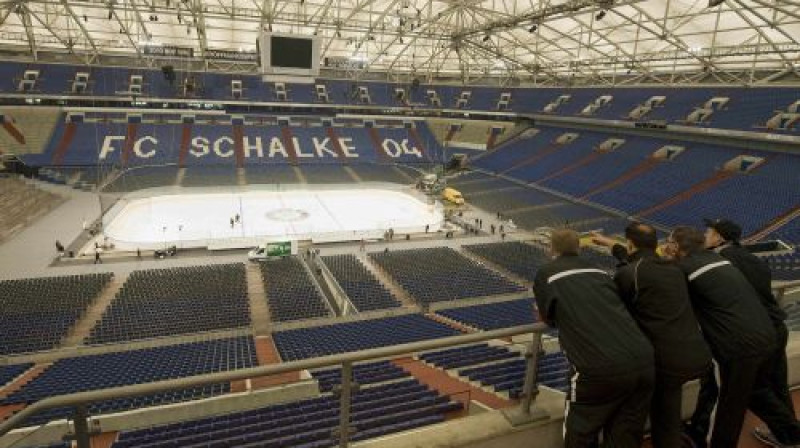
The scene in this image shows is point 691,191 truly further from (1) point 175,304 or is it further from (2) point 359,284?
(1) point 175,304

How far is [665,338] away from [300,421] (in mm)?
4153

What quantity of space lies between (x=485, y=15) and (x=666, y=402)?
38.2 meters

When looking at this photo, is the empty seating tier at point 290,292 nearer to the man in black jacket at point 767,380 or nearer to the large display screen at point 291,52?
the large display screen at point 291,52

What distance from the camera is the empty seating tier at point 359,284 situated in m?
19.2

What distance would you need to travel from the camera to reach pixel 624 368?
119 inches

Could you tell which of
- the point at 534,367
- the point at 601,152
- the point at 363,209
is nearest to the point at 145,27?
the point at 363,209

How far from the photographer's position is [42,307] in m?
17.1

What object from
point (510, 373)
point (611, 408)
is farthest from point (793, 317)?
point (611, 408)

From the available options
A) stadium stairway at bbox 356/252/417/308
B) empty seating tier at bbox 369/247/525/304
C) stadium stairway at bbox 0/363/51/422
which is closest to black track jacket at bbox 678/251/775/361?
stadium stairway at bbox 0/363/51/422

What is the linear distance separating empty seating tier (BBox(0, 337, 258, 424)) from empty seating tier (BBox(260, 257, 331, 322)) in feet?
9.10

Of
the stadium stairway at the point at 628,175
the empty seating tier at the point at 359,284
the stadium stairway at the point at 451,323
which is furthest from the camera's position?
the stadium stairway at the point at 628,175

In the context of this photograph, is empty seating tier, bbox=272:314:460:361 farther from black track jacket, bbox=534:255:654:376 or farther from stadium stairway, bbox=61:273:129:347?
black track jacket, bbox=534:255:654:376

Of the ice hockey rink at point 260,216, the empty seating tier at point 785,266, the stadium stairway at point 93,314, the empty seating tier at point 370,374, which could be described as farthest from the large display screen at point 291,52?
the empty seating tier at point 785,266

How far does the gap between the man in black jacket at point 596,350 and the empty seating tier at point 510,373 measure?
1.54m
